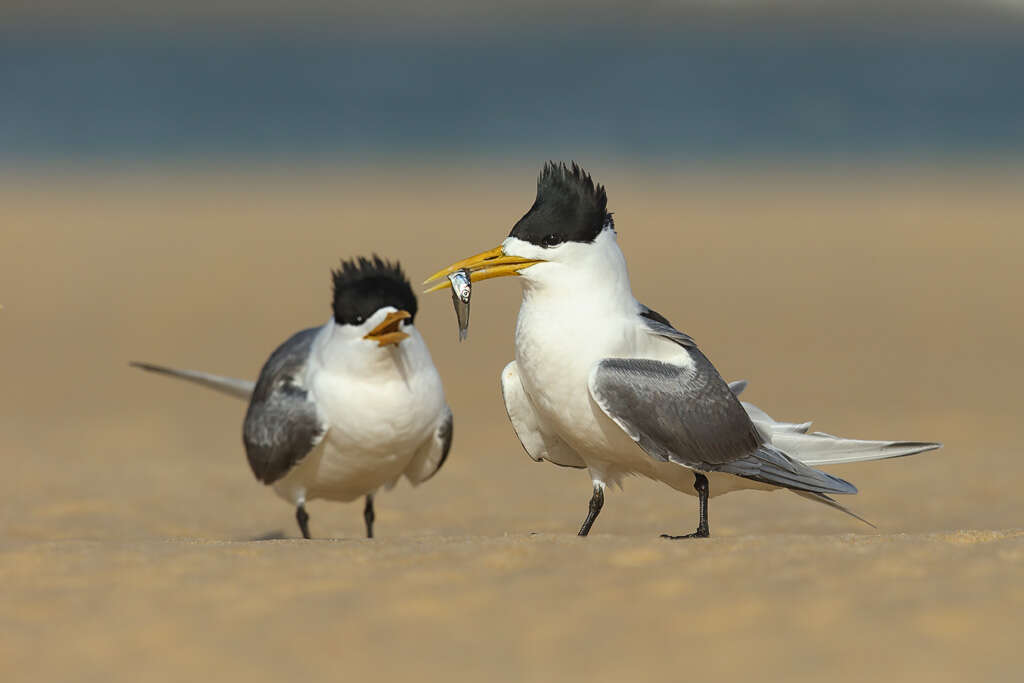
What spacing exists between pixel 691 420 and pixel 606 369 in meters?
0.40

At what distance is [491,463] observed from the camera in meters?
10.9

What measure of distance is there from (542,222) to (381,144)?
35805 millimetres

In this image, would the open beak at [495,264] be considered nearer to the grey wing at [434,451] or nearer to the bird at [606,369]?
the bird at [606,369]

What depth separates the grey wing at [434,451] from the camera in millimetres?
6672

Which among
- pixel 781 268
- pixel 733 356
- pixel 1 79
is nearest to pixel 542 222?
pixel 733 356

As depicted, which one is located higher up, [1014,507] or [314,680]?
[314,680]

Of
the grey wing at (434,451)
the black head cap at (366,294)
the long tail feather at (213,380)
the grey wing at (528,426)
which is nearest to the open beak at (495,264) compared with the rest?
the grey wing at (528,426)

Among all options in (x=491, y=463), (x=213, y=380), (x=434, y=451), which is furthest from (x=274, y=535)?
(x=491, y=463)

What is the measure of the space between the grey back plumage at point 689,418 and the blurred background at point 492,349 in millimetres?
345

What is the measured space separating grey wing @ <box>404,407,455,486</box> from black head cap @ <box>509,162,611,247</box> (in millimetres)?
1838

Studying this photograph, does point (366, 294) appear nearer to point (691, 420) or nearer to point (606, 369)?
point (606, 369)

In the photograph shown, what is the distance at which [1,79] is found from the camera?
153 ft

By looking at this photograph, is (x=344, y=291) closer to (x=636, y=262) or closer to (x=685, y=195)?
(x=636, y=262)

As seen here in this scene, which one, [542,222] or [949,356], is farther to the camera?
[949,356]
